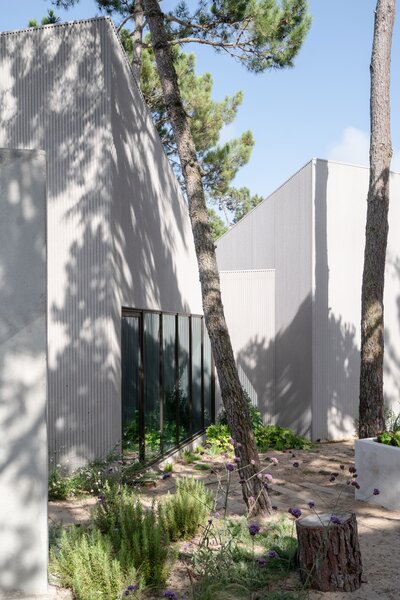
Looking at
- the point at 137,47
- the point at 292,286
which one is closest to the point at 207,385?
the point at 292,286

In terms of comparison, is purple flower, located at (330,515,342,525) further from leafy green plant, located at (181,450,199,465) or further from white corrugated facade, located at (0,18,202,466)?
leafy green plant, located at (181,450,199,465)

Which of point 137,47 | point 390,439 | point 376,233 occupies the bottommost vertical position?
point 390,439

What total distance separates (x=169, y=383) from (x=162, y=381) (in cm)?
47

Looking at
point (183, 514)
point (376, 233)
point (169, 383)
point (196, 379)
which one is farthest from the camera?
point (196, 379)

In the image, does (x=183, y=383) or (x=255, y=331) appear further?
(x=255, y=331)

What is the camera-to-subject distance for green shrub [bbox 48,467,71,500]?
7.29 meters

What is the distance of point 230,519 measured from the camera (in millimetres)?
6227

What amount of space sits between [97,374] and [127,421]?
0.87m

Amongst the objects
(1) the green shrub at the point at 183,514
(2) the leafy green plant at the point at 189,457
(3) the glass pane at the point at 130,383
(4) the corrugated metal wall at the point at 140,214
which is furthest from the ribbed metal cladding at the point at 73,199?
(2) the leafy green plant at the point at 189,457

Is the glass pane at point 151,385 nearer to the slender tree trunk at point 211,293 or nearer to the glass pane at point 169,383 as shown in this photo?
the glass pane at point 169,383

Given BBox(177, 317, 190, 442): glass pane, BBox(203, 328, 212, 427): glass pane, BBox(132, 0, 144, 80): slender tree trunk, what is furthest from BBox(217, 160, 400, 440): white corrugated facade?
BBox(132, 0, 144, 80): slender tree trunk

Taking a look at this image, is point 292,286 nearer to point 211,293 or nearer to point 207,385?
point 207,385

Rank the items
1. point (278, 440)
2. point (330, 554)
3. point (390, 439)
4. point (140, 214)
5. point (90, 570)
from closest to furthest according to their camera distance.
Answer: point (90, 570), point (330, 554), point (390, 439), point (140, 214), point (278, 440)

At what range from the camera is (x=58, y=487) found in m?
7.31
